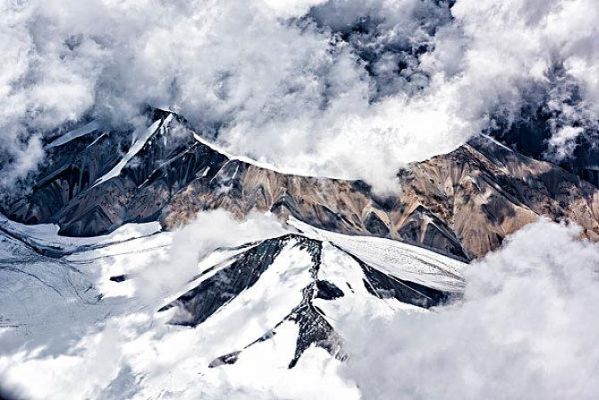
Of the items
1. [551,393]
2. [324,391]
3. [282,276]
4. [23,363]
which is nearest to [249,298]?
[282,276]

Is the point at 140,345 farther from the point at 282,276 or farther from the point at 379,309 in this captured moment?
the point at 379,309

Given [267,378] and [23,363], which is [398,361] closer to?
[267,378]

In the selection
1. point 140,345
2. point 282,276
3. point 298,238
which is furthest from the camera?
point 298,238

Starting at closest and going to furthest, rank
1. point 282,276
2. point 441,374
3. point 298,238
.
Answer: point 441,374 < point 282,276 < point 298,238

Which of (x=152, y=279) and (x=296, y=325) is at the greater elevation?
(x=296, y=325)

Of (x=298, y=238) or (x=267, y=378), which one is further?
(x=298, y=238)

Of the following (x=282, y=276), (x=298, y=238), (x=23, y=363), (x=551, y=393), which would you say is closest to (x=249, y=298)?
(x=282, y=276)
